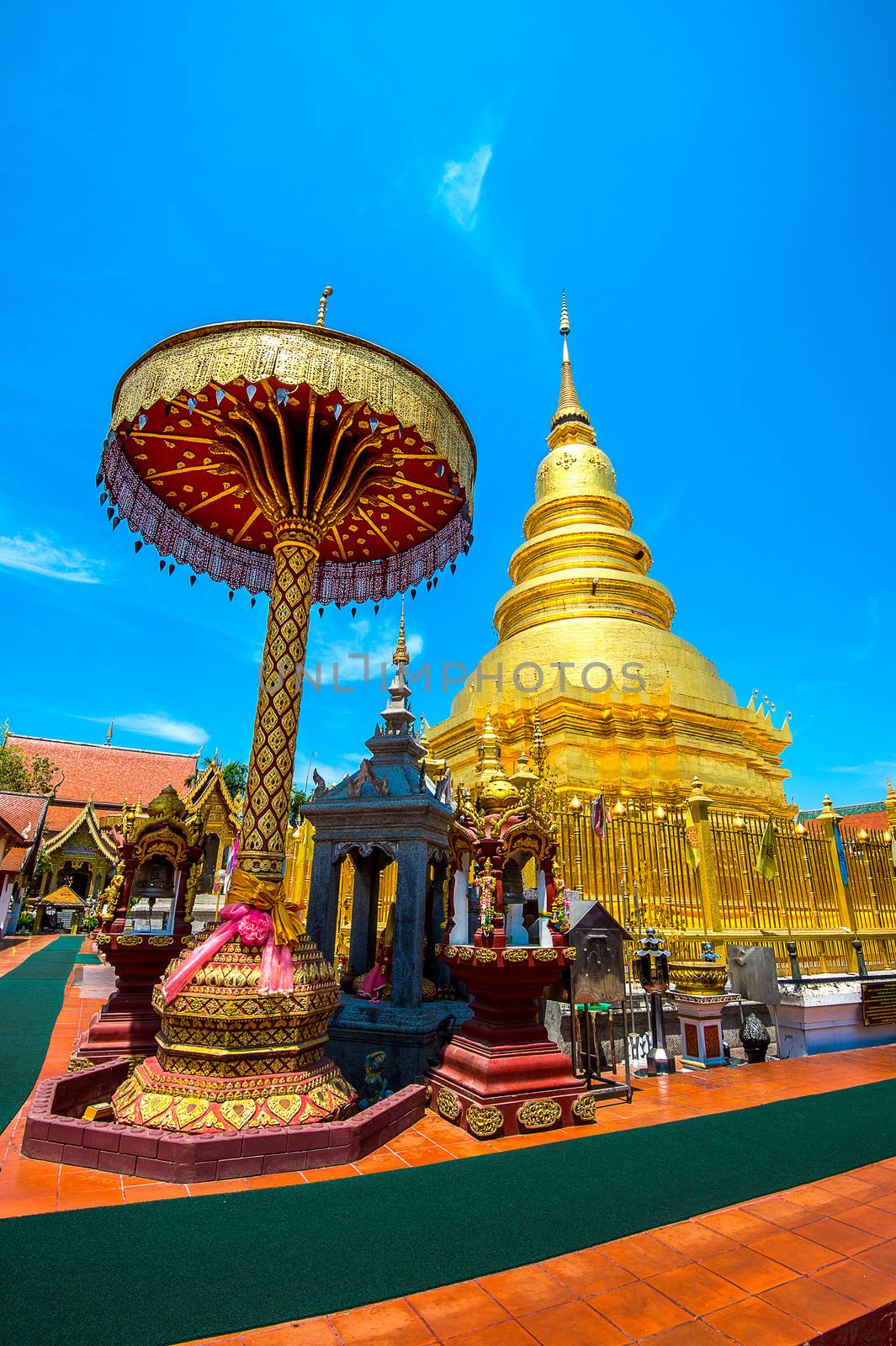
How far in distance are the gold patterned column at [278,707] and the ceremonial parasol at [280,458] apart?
1 centimetres

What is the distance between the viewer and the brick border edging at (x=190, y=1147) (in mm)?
3742

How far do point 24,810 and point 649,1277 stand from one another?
92.2ft

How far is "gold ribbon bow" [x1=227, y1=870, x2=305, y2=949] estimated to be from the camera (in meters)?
5.03

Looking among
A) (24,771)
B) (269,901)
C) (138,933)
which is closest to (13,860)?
(24,771)

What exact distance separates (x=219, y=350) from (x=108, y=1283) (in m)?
5.43

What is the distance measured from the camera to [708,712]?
17.2m

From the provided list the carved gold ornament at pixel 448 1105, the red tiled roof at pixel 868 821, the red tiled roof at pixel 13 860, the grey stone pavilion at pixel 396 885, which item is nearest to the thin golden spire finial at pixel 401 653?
the grey stone pavilion at pixel 396 885

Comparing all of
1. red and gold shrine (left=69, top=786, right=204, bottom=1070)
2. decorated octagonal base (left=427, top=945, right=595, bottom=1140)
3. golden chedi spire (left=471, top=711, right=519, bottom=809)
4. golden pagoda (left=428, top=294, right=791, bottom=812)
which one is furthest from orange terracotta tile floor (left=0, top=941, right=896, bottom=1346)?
golden pagoda (left=428, top=294, right=791, bottom=812)

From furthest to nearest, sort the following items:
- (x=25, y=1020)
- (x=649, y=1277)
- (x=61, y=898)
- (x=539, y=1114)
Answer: (x=61, y=898), (x=25, y=1020), (x=539, y=1114), (x=649, y=1277)

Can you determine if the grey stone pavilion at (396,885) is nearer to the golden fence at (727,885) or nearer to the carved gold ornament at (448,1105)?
the carved gold ornament at (448,1105)

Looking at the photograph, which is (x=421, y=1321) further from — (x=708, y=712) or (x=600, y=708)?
(x=708, y=712)

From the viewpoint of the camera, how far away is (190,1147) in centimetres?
374

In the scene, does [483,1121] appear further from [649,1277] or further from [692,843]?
[692,843]

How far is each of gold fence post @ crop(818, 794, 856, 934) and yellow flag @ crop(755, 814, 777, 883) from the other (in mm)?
1343
